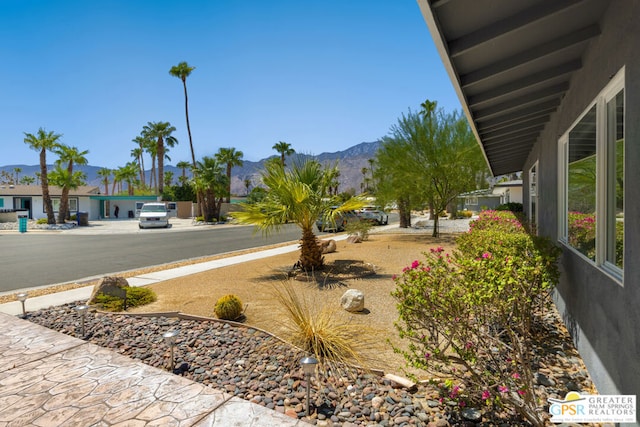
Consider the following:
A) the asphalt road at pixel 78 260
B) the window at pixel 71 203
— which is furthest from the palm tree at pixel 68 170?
the asphalt road at pixel 78 260

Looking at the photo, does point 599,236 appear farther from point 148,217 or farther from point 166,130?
point 166,130

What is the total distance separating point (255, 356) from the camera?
4152 mm

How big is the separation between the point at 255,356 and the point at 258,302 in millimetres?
2285

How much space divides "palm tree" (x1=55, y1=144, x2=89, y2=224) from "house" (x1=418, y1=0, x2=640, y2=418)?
38259mm

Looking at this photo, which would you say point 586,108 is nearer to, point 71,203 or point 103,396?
point 103,396

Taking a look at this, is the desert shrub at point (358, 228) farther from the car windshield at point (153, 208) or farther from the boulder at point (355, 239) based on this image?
the car windshield at point (153, 208)

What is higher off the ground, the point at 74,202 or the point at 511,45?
the point at 511,45

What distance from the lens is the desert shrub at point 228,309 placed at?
17.5 ft

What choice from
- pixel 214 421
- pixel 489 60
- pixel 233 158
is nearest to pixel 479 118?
pixel 489 60

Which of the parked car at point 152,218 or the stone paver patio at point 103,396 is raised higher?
the parked car at point 152,218

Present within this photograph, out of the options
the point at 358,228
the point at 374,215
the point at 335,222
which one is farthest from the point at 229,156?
the point at 335,222

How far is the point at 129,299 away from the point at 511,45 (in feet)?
22.7

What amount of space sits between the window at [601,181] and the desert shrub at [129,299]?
6.66 meters

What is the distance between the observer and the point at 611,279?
116 inches
